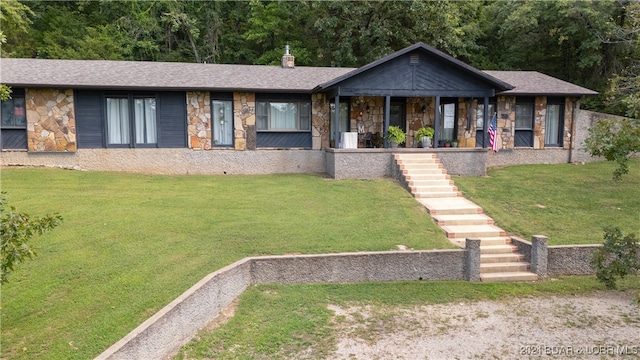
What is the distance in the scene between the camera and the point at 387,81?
50.4 feet

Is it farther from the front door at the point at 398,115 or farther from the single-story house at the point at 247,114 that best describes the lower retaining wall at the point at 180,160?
the front door at the point at 398,115

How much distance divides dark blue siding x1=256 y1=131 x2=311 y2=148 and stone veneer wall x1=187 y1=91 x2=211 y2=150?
5.92 feet

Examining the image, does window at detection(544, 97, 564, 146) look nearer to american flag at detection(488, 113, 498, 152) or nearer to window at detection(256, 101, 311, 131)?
american flag at detection(488, 113, 498, 152)

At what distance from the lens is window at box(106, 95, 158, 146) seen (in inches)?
614

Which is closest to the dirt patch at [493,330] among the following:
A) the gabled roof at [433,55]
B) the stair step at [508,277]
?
the stair step at [508,277]

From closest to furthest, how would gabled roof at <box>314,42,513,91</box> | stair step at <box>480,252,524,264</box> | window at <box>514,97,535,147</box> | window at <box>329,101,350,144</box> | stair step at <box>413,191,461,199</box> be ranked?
stair step at <box>480,252,524,264</box>, stair step at <box>413,191,461,199</box>, gabled roof at <box>314,42,513,91</box>, window at <box>329,101,350,144</box>, window at <box>514,97,535,147</box>

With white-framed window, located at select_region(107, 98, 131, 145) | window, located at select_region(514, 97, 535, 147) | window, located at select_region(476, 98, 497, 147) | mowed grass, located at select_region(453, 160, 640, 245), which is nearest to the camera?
mowed grass, located at select_region(453, 160, 640, 245)

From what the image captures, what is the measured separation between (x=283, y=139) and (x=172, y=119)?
3.90 m

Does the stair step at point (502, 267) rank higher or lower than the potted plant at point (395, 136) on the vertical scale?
lower

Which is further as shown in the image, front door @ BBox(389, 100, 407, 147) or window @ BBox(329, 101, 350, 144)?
front door @ BBox(389, 100, 407, 147)

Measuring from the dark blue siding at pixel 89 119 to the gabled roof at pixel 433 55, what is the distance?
24.1 ft

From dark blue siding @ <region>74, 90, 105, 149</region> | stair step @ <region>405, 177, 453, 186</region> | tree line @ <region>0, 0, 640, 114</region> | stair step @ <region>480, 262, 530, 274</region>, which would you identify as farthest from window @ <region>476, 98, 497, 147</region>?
dark blue siding @ <region>74, 90, 105, 149</region>

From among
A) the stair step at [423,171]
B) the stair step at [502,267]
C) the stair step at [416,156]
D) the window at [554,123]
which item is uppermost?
the window at [554,123]

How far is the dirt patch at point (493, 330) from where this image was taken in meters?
6.11
